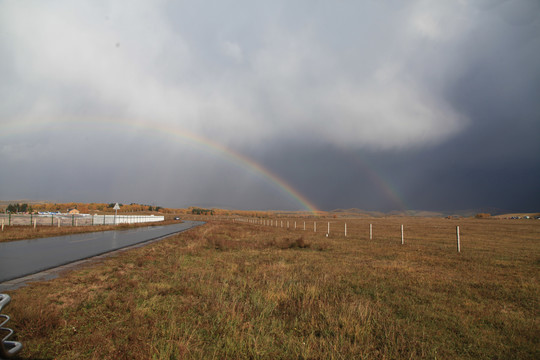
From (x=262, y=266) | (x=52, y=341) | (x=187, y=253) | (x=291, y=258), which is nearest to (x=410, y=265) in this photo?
(x=291, y=258)

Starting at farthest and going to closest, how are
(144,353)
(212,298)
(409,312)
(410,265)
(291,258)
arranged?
(291,258)
(410,265)
(212,298)
(409,312)
(144,353)

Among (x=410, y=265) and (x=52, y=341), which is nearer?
→ (x=52, y=341)

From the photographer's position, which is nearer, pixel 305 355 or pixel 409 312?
pixel 305 355

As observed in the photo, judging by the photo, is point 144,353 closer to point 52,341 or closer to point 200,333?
point 200,333

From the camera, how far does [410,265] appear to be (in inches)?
485

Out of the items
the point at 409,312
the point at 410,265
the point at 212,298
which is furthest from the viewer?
the point at 410,265

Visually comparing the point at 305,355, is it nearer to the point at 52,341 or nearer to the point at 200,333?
the point at 200,333

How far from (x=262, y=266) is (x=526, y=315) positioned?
755cm

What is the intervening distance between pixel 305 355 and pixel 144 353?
229 cm

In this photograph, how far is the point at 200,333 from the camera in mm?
5168

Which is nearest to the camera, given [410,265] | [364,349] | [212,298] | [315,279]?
[364,349]

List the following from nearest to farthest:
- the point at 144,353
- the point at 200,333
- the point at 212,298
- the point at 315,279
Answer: the point at 144,353 → the point at 200,333 → the point at 212,298 → the point at 315,279

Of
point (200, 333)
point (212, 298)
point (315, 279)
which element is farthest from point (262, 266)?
point (200, 333)

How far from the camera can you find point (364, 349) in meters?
4.71
